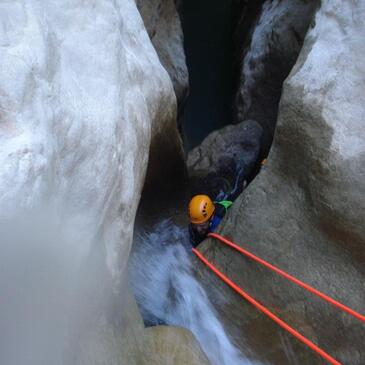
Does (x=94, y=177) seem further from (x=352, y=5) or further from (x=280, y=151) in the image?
(x=352, y=5)

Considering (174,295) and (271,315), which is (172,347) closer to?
(271,315)

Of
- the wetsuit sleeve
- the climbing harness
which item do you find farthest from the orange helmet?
the climbing harness

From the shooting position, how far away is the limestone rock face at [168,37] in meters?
5.12

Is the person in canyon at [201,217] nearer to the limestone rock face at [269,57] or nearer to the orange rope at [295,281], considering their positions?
the orange rope at [295,281]

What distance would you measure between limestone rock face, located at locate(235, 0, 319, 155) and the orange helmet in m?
1.58

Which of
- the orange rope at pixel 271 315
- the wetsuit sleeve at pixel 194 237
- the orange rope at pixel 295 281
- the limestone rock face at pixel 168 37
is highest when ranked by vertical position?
the limestone rock face at pixel 168 37

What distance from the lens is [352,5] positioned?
11.7 feet

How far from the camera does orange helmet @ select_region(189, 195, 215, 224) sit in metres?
4.43

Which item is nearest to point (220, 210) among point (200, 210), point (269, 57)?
point (200, 210)

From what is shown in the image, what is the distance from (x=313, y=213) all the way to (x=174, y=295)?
3.95ft

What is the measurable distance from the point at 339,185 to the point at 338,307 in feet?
2.43

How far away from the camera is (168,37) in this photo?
555 cm

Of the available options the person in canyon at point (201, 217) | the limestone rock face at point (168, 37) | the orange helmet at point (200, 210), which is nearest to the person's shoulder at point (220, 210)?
the person in canyon at point (201, 217)

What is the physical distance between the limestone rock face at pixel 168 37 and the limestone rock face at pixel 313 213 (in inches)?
79.0
